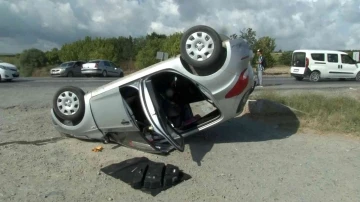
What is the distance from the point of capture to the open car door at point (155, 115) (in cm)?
480

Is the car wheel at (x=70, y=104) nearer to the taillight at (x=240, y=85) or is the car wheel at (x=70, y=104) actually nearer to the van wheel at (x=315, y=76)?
the taillight at (x=240, y=85)

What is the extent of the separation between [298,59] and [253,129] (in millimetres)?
15681

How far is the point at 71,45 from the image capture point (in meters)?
51.8

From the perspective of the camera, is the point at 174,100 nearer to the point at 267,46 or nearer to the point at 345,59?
A: the point at 345,59

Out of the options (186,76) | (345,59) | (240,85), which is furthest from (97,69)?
(240,85)

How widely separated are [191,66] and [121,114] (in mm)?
1236

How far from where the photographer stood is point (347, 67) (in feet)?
71.8

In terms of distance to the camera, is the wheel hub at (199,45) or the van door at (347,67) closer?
the wheel hub at (199,45)

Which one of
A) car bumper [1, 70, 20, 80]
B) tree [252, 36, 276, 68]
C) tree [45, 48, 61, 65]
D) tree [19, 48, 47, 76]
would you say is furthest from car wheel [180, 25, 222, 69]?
tree [45, 48, 61, 65]

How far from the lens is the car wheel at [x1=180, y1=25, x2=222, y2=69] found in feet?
17.0

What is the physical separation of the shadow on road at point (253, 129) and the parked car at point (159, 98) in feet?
1.25

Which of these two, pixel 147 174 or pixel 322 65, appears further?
pixel 322 65

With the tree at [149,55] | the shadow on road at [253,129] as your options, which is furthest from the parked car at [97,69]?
the shadow on road at [253,129]

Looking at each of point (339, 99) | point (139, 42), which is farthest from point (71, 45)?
point (339, 99)
